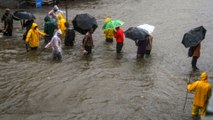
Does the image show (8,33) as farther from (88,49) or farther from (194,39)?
(194,39)

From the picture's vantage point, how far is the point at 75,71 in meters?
13.4

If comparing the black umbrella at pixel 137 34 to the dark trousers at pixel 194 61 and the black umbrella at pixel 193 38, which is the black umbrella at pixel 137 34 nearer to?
the black umbrella at pixel 193 38

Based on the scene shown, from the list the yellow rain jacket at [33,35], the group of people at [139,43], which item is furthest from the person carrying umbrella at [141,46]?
the yellow rain jacket at [33,35]

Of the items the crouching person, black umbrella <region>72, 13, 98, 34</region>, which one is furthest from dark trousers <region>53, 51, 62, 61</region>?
black umbrella <region>72, 13, 98, 34</region>

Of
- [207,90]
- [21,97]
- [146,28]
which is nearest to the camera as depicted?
[207,90]

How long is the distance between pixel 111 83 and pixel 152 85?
1.40 metres

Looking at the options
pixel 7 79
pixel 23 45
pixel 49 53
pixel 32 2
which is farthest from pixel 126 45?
pixel 32 2

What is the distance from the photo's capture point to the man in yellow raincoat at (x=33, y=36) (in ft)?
48.8

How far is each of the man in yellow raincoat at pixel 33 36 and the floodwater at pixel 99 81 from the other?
534mm

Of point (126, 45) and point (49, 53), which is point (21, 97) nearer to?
point (49, 53)

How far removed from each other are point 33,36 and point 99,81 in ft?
13.6

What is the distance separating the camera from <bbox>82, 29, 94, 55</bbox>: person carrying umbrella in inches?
576

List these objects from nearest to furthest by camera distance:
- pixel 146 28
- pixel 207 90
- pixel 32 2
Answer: pixel 207 90, pixel 146 28, pixel 32 2

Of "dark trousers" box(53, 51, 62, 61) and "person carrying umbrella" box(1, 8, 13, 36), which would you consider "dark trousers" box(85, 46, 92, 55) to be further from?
"person carrying umbrella" box(1, 8, 13, 36)
